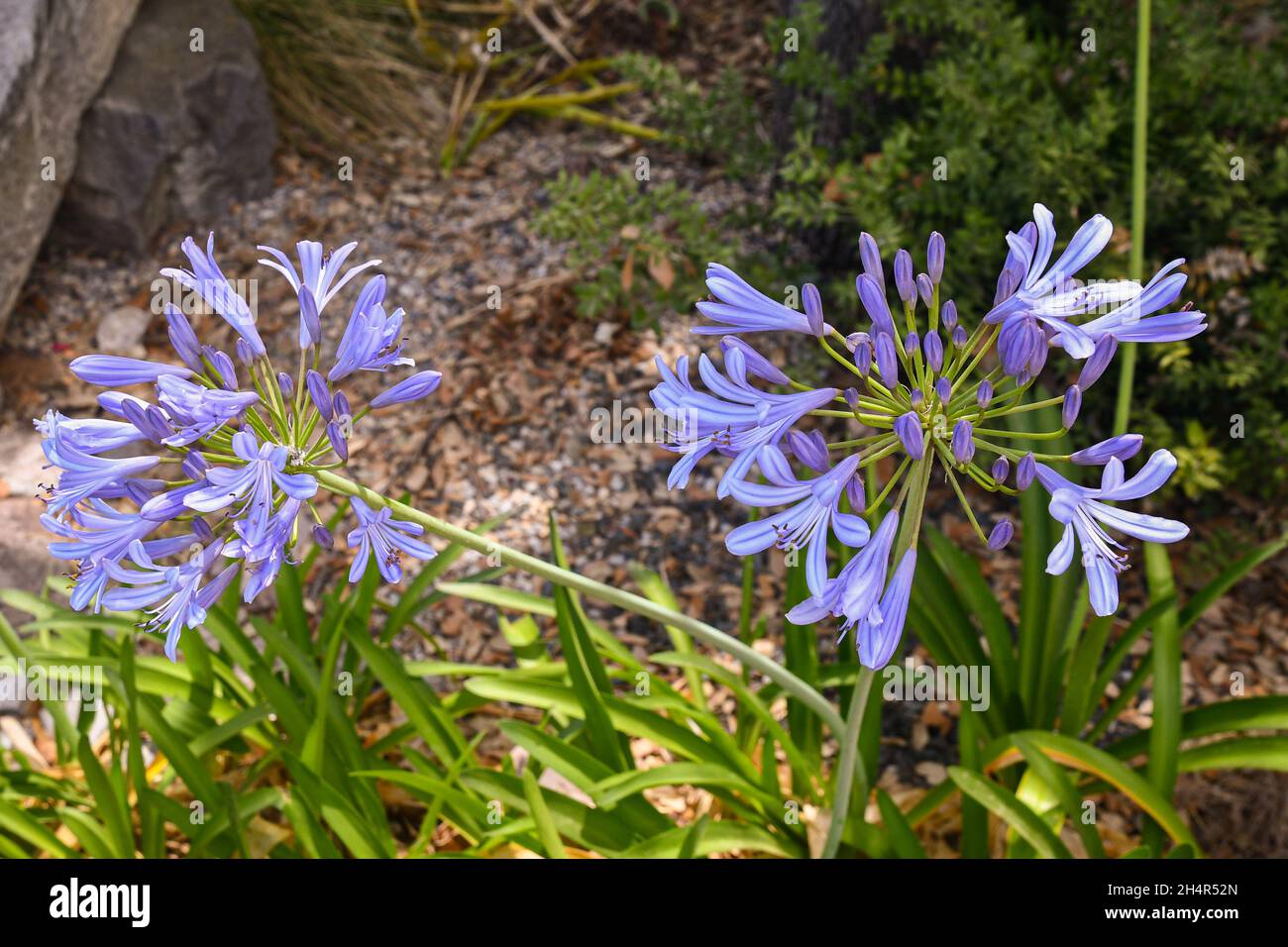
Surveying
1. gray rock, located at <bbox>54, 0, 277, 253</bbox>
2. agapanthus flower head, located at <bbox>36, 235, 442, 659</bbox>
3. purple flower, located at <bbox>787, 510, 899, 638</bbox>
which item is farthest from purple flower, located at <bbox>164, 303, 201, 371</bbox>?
gray rock, located at <bbox>54, 0, 277, 253</bbox>

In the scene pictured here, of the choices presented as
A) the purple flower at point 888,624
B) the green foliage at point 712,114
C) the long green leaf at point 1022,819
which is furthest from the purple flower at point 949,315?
the green foliage at point 712,114

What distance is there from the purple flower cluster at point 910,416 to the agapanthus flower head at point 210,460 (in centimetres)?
45

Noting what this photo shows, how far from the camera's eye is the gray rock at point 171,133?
544 cm

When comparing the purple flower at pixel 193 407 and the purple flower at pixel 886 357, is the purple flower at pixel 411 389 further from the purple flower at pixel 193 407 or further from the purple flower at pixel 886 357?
the purple flower at pixel 886 357

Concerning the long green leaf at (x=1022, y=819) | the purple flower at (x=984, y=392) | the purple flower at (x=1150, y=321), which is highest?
the purple flower at (x=1150, y=321)

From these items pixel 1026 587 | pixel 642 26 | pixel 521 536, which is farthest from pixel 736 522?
pixel 642 26

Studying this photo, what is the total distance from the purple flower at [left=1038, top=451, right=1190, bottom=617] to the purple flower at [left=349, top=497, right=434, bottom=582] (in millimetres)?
938

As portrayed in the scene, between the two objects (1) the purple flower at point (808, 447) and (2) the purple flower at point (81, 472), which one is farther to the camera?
(2) the purple flower at point (81, 472)

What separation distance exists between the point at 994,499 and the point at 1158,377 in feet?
2.53

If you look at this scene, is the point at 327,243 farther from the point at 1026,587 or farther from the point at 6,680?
the point at 1026,587

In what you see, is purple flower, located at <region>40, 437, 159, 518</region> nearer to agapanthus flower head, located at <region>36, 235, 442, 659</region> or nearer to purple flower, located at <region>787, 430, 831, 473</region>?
agapanthus flower head, located at <region>36, 235, 442, 659</region>

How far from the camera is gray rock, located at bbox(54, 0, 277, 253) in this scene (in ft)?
17.9

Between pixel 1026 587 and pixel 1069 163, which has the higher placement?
pixel 1069 163

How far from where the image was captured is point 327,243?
18.1 ft
